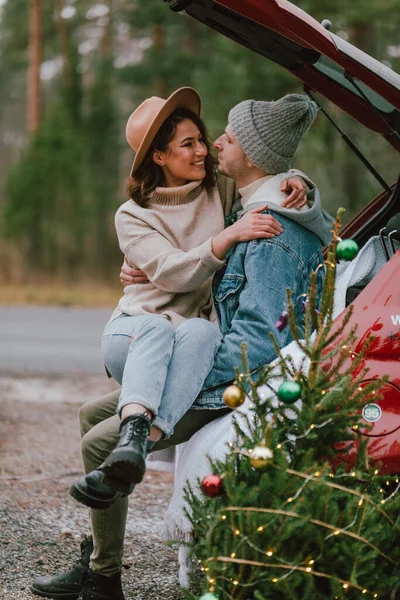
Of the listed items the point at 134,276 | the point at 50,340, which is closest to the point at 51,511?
the point at 134,276

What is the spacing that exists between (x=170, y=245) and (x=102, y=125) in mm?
24045

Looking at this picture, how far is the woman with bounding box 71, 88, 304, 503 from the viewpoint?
3.00 meters

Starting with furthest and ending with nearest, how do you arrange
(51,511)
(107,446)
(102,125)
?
1. (102,125)
2. (51,511)
3. (107,446)

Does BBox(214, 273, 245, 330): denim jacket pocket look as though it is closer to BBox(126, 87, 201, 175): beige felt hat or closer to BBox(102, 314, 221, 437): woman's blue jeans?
BBox(102, 314, 221, 437): woman's blue jeans

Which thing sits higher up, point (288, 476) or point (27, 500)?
point (288, 476)

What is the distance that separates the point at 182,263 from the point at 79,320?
11646 millimetres

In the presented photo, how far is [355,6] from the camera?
17750mm

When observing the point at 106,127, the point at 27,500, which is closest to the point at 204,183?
the point at 27,500

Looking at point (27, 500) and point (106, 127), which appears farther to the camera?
point (106, 127)

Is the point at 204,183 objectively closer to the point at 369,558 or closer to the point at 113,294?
the point at 369,558

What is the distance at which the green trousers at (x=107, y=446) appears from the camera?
3301 millimetres

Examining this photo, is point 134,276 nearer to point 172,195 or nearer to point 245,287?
point 172,195

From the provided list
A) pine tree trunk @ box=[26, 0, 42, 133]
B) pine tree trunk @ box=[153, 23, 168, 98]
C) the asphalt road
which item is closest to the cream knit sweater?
the asphalt road

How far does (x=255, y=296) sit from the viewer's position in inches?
124
